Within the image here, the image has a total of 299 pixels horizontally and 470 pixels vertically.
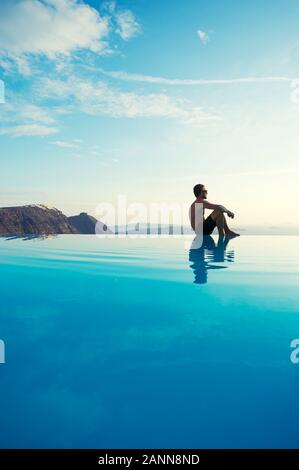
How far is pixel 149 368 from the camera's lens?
6.30 feet

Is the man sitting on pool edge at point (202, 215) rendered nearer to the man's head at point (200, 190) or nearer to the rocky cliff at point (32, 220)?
the man's head at point (200, 190)

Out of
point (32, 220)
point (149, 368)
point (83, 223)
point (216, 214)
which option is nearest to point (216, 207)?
point (216, 214)

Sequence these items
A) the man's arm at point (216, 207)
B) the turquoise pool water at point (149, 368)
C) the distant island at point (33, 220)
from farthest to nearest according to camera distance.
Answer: the distant island at point (33, 220)
the man's arm at point (216, 207)
the turquoise pool water at point (149, 368)

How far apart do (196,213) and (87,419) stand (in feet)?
29.5

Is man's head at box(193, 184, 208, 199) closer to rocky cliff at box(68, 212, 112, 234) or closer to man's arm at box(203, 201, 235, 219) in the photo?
man's arm at box(203, 201, 235, 219)

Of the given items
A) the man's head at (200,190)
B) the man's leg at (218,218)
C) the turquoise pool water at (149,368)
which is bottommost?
the turquoise pool water at (149,368)

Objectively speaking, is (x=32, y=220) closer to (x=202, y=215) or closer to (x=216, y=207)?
(x=202, y=215)

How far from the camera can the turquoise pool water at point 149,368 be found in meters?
1.46

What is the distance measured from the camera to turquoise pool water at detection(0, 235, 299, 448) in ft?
4.78

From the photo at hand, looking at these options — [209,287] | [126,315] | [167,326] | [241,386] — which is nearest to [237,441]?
[241,386]

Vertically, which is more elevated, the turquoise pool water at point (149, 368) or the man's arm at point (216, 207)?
the man's arm at point (216, 207)

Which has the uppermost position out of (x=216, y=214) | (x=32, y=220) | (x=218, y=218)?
(x=32, y=220)

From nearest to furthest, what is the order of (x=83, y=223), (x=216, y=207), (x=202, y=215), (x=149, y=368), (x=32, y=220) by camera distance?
(x=149, y=368) → (x=216, y=207) → (x=202, y=215) → (x=32, y=220) → (x=83, y=223)

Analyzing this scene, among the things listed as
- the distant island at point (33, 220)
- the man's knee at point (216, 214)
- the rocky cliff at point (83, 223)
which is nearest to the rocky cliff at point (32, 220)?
the distant island at point (33, 220)
